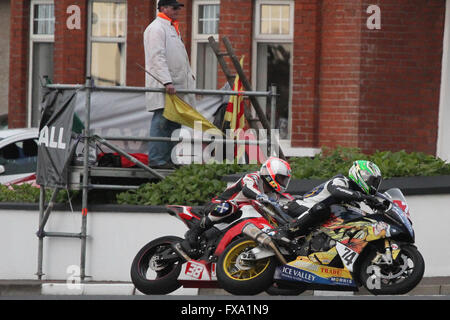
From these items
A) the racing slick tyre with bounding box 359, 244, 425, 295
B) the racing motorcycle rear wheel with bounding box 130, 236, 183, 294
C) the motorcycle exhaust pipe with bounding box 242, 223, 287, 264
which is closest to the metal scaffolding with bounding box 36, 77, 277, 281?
the racing motorcycle rear wheel with bounding box 130, 236, 183, 294

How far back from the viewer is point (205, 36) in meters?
16.8

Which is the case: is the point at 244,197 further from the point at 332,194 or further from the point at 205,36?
the point at 205,36

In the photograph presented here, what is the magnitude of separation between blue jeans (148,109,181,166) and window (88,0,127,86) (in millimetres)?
5106

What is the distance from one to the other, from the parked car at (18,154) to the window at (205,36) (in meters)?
3.07

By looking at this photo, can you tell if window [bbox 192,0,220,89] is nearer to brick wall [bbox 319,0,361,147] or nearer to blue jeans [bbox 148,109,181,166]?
brick wall [bbox 319,0,361,147]

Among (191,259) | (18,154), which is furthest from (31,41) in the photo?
(191,259)

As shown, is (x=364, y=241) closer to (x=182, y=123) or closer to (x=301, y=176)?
(x=301, y=176)

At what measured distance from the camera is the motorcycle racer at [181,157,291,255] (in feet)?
30.6

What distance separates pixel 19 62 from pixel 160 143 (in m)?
6.61

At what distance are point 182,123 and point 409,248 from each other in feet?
13.1

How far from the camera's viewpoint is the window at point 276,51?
16406mm
